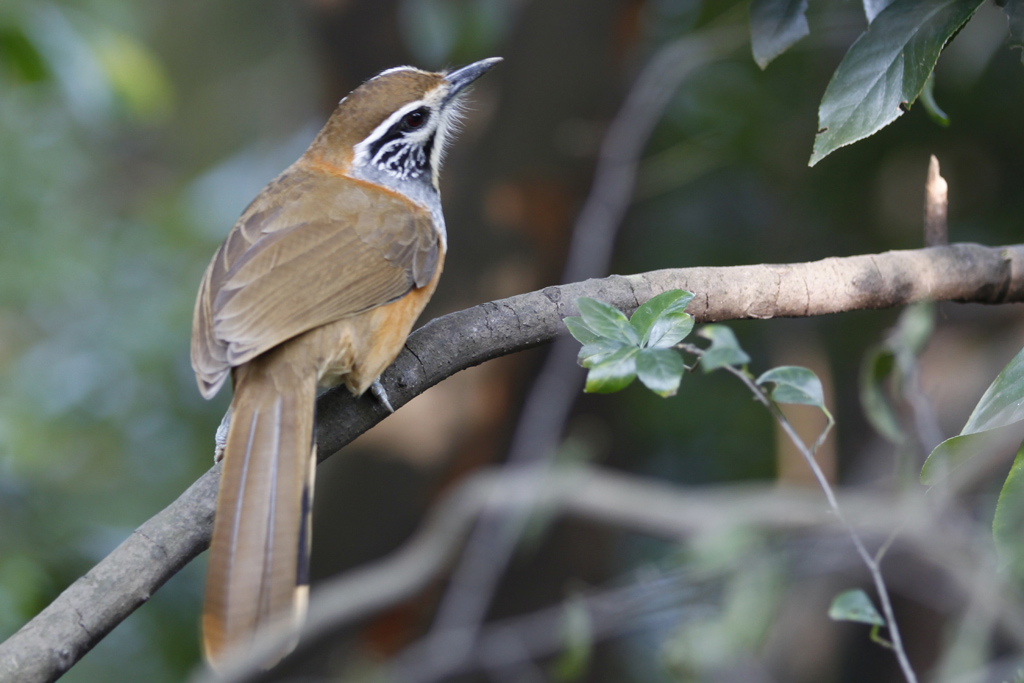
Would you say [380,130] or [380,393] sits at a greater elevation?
[380,130]

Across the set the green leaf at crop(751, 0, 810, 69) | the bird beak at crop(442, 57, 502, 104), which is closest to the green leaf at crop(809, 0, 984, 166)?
the green leaf at crop(751, 0, 810, 69)

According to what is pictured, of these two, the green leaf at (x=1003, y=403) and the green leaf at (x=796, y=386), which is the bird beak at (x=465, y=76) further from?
the green leaf at (x=1003, y=403)

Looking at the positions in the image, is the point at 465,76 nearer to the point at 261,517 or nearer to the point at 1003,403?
the point at 261,517

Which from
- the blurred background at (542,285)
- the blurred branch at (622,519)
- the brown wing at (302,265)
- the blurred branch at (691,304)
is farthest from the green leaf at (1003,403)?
the blurred background at (542,285)

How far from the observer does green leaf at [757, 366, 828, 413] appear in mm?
2080

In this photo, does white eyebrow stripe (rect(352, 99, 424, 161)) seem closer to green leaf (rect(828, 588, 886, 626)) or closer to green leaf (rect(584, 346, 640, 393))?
green leaf (rect(584, 346, 640, 393))

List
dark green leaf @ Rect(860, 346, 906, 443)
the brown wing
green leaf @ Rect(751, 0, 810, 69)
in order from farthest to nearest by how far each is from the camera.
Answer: dark green leaf @ Rect(860, 346, 906, 443)
the brown wing
green leaf @ Rect(751, 0, 810, 69)

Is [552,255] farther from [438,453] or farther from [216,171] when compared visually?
[216,171]

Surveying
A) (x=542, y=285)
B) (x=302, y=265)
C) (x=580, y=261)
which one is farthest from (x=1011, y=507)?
(x=542, y=285)

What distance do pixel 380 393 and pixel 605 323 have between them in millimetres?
790

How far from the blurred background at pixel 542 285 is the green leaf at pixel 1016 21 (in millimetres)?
2574

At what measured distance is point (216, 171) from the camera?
24.7 ft

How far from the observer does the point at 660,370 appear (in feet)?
5.72

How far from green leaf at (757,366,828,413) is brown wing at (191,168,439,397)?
1.09 m
